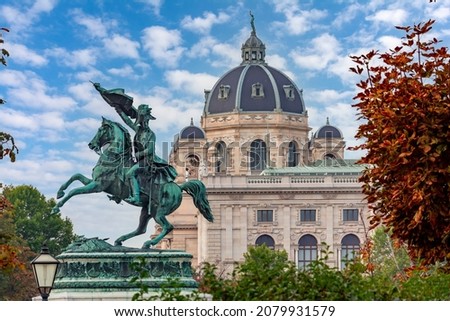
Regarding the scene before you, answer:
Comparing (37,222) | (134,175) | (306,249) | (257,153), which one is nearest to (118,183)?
(134,175)

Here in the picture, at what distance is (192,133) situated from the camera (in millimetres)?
141250

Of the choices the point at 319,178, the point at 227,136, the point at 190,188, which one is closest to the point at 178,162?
the point at 227,136

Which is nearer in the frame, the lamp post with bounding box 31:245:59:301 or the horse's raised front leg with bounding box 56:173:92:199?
the lamp post with bounding box 31:245:59:301

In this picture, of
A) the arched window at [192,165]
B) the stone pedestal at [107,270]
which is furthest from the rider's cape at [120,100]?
the arched window at [192,165]

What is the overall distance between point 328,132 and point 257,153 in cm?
765

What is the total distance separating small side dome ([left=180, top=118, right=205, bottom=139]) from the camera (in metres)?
141

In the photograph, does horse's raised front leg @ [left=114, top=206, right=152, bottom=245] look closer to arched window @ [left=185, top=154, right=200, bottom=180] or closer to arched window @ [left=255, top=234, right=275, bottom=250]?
arched window @ [left=255, top=234, right=275, bottom=250]

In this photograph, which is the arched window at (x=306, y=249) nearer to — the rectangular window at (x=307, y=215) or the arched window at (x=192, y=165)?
the rectangular window at (x=307, y=215)

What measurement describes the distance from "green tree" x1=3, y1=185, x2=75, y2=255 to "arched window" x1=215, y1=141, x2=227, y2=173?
3298 centimetres

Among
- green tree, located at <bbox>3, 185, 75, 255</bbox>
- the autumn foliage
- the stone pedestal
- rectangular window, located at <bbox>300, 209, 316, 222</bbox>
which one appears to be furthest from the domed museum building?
the autumn foliage

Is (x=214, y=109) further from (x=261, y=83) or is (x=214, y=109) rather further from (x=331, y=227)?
(x=331, y=227)

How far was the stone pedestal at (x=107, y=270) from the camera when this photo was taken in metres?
36.3

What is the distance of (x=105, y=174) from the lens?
3809 cm

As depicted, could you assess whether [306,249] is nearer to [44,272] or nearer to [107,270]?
[107,270]
